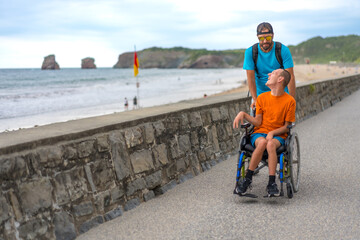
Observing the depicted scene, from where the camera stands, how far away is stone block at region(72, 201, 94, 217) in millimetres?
3841

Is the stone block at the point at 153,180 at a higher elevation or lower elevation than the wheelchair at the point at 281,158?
lower

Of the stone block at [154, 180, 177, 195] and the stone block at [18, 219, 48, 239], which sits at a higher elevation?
the stone block at [18, 219, 48, 239]

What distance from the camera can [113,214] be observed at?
167 inches

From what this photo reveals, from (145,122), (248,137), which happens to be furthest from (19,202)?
(248,137)

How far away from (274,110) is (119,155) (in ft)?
5.32

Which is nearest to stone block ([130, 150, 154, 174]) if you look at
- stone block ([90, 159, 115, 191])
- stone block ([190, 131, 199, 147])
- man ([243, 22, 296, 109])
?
stone block ([90, 159, 115, 191])

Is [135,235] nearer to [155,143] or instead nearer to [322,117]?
[155,143]

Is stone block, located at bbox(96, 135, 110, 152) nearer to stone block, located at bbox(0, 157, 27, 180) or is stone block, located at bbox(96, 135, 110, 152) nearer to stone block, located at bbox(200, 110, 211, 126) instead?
stone block, located at bbox(0, 157, 27, 180)

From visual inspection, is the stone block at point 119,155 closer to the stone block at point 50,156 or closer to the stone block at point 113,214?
the stone block at point 113,214

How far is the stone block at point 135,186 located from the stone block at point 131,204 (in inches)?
3.0

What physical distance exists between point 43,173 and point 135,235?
0.90 meters

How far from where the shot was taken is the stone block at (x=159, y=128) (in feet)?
16.8

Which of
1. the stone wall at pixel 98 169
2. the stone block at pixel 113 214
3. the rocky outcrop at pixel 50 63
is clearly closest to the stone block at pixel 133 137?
the stone wall at pixel 98 169

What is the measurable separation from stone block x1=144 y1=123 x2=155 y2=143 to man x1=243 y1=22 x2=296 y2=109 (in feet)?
3.73
